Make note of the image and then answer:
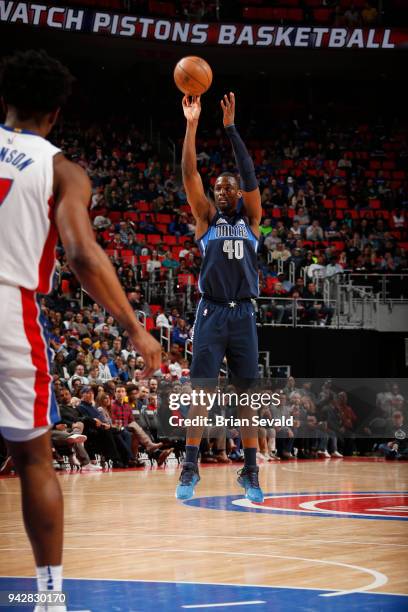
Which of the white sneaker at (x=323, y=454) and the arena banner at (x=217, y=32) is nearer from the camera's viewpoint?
the white sneaker at (x=323, y=454)

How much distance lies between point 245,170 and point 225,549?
9.40 ft

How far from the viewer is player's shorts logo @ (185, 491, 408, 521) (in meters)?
7.30

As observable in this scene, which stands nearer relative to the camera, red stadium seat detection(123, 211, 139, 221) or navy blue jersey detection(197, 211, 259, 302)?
navy blue jersey detection(197, 211, 259, 302)

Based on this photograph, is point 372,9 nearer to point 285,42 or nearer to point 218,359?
point 285,42

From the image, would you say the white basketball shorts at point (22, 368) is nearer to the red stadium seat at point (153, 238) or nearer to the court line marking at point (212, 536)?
the court line marking at point (212, 536)

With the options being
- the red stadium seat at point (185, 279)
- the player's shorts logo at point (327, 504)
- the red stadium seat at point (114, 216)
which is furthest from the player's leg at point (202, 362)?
the red stadium seat at point (114, 216)

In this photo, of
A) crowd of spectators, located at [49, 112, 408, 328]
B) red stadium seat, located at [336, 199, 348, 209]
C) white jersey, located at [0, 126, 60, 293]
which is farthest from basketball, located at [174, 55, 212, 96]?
red stadium seat, located at [336, 199, 348, 209]

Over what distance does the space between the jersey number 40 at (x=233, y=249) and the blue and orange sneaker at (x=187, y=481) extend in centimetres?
156

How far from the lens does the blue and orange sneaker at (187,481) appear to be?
6895 mm

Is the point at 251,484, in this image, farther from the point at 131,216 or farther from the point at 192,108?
the point at 131,216

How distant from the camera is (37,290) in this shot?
3.21 metres

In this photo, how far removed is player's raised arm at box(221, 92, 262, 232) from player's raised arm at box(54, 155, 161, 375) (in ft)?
12.2

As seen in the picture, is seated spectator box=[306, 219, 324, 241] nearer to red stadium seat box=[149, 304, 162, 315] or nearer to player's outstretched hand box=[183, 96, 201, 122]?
red stadium seat box=[149, 304, 162, 315]

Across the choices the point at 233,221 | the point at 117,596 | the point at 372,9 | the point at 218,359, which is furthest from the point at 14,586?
the point at 372,9
